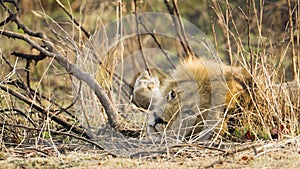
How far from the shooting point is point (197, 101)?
9.35 ft

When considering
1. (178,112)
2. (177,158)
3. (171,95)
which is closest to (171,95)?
(171,95)

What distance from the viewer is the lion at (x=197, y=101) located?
285 cm

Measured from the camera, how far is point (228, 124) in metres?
3.02

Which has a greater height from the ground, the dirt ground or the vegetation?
the vegetation

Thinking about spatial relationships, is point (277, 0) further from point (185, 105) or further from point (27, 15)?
point (185, 105)

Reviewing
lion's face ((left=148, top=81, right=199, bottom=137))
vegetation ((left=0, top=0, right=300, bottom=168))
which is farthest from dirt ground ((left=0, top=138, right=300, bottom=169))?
lion's face ((left=148, top=81, right=199, bottom=137))

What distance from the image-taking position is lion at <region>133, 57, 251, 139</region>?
2.85 metres

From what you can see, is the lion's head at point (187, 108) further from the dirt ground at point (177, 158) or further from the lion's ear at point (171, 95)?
the dirt ground at point (177, 158)

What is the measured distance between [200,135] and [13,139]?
2.93ft

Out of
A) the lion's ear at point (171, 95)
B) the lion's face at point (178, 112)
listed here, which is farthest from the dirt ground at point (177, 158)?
the lion's ear at point (171, 95)

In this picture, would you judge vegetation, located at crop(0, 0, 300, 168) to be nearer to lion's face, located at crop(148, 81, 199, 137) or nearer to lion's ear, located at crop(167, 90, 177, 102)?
lion's face, located at crop(148, 81, 199, 137)

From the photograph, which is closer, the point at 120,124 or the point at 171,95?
the point at 171,95

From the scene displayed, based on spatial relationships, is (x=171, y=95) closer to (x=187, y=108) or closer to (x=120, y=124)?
(x=187, y=108)

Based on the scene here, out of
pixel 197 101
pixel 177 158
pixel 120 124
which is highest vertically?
pixel 197 101
